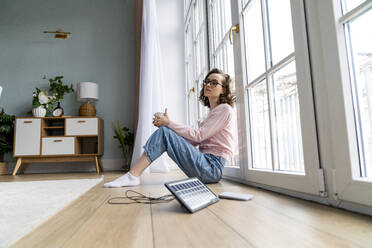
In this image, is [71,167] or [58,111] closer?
[58,111]

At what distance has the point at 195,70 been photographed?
2.97m

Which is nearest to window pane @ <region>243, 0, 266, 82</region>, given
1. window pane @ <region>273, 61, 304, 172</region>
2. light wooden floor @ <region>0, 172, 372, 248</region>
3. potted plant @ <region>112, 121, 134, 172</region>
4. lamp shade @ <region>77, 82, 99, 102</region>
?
window pane @ <region>273, 61, 304, 172</region>

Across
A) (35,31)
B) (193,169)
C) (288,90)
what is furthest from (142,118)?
(35,31)

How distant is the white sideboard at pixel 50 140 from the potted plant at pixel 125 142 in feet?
0.90

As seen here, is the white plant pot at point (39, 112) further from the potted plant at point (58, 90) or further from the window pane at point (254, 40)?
the window pane at point (254, 40)

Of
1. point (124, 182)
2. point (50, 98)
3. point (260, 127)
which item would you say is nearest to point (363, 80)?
point (260, 127)

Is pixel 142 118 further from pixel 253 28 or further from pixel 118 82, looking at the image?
pixel 253 28

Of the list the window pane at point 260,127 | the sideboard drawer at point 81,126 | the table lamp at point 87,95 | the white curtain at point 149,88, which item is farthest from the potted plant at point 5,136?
the window pane at point 260,127

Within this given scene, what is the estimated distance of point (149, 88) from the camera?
2918mm

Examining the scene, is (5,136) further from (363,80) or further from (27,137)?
(363,80)

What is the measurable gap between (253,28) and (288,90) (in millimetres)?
540

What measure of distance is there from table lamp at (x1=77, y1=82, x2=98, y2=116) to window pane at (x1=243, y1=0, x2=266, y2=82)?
2.70m

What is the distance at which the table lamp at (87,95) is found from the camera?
3619 mm

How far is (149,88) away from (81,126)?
47.6 inches
